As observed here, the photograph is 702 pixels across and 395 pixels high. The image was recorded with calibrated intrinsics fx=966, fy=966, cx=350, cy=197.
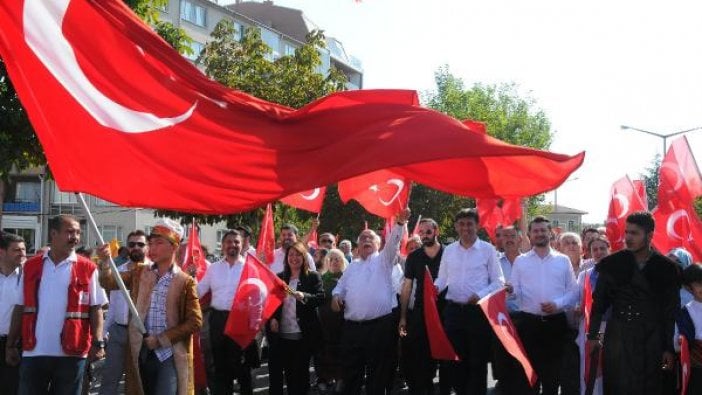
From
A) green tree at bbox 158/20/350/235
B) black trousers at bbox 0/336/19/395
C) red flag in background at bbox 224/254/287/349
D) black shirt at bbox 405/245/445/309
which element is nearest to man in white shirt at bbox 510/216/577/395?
black shirt at bbox 405/245/445/309

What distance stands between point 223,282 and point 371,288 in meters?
1.78

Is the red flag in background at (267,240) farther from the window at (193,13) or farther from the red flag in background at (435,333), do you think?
the window at (193,13)

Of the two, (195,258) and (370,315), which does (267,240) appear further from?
(370,315)

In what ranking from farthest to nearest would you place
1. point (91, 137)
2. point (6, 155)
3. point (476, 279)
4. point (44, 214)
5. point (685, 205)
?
point (44, 214), point (685, 205), point (6, 155), point (476, 279), point (91, 137)

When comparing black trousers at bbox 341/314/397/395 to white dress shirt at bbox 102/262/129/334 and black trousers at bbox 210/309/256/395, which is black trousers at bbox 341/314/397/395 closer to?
black trousers at bbox 210/309/256/395

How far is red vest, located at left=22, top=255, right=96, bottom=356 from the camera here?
300 inches

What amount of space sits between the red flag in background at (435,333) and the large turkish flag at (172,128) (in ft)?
15.9

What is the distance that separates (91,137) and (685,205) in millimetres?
9566

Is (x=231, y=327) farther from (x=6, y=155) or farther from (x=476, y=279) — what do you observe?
(x=6, y=155)

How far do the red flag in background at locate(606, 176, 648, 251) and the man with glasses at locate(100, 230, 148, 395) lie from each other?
5.92 metres

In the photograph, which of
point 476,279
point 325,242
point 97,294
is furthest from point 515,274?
point 325,242

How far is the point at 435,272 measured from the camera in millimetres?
10852

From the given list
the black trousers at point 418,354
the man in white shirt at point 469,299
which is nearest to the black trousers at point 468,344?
the man in white shirt at point 469,299

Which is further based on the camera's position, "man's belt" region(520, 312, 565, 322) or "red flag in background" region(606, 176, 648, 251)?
"red flag in background" region(606, 176, 648, 251)
